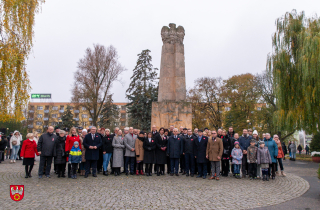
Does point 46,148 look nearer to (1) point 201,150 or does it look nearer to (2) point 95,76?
(1) point 201,150

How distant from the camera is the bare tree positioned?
2970 centimetres

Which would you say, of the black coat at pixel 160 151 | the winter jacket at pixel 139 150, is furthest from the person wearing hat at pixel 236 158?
the winter jacket at pixel 139 150

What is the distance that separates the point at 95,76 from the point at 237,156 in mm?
23034

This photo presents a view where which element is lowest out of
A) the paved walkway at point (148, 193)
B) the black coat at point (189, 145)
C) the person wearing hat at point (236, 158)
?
the paved walkway at point (148, 193)

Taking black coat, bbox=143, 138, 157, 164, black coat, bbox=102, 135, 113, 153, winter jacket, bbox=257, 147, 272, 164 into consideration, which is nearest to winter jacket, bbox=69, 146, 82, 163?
black coat, bbox=102, 135, 113, 153

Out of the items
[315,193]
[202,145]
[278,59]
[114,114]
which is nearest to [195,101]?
[114,114]

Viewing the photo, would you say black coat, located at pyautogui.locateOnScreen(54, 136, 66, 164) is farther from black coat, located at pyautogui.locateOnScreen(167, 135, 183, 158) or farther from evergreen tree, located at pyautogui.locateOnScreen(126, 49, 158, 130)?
evergreen tree, located at pyautogui.locateOnScreen(126, 49, 158, 130)

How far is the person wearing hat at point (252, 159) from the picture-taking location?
10.1 meters

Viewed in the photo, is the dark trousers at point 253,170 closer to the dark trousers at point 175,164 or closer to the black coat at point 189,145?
the black coat at point 189,145

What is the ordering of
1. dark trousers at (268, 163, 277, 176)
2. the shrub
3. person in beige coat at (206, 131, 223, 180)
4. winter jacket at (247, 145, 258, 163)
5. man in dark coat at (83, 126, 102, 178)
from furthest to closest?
the shrub → dark trousers at (268, 163, 277, 176) → winter jacket at (247, 145, 258, 163) → man in dark coat at (83, 126, 102, 178) → person in beige coat at (206, 131, 223, 180)

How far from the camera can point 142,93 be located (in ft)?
110

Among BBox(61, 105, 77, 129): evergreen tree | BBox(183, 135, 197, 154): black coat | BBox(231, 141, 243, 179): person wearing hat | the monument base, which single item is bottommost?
BBox(231, 141, 243, 179): person wearing hat

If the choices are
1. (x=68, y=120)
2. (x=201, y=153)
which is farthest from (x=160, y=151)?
(x=68, y=120)

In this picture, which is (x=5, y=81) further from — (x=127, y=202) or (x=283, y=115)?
(x=283, y=115)
